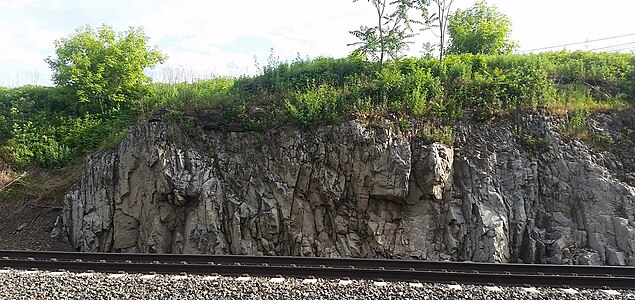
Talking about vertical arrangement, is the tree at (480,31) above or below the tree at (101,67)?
above

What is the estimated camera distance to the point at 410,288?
7078mm

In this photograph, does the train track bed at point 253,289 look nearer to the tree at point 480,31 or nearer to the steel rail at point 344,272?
the steel rail at point 344,272

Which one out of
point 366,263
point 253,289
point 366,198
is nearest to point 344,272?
point 366,263

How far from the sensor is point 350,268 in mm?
7996

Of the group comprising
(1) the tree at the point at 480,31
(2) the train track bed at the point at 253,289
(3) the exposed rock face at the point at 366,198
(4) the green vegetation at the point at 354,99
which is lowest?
(2) the train track bed at the point at 253,289

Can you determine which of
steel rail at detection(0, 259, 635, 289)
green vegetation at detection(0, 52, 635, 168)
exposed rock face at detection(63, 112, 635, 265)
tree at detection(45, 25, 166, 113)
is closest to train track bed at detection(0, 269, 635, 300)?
steel rail at detection(0, 259, 635, 289)

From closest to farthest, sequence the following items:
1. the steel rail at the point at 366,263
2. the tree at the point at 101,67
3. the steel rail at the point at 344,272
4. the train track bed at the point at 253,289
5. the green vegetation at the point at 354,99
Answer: the train track bed at the point at 253,289, the steel rail at the point at 344,272, the steel rail at the point at 366,263, the green vegetation at the point at 354,99, the tree at the point at 101,67

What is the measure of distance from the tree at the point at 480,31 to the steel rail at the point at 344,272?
13047 millimetres

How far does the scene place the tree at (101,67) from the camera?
51.8 ft

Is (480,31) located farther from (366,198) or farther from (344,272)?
(344,272)

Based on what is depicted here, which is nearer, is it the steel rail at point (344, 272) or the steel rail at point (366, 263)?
the steel rail at point (344, 272)

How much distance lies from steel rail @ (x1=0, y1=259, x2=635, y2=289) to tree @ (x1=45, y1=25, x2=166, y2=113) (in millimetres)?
8773

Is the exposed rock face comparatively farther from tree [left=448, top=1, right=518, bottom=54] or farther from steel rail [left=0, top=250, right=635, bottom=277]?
tree [left=448, top=1, right=518, bottom=54]

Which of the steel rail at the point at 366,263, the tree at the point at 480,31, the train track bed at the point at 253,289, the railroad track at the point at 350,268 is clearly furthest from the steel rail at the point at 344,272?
the tree at the point at 480,31
